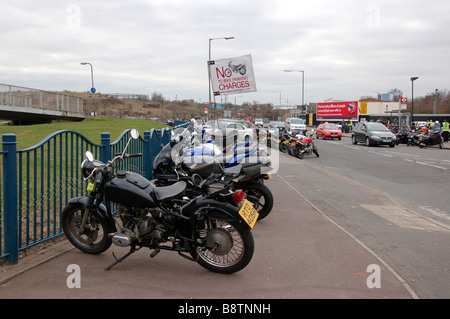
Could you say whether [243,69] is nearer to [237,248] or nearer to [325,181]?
[325,181]

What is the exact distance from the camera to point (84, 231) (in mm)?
4738

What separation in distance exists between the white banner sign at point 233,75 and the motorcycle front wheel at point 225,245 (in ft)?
29.0

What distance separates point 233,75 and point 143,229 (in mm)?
9079

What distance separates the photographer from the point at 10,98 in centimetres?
2844

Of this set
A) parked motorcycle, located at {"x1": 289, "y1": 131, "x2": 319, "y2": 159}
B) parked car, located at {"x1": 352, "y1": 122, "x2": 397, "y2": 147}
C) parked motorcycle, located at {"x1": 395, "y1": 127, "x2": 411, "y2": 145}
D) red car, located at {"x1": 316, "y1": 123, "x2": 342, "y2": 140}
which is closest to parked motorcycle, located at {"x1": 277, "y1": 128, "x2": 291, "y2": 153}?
parked motorcycle, located at {"x1": 289, "y1": 131, "x2": 319, "y2": 159}

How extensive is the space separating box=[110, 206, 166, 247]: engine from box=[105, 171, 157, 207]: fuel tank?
12 centimetres

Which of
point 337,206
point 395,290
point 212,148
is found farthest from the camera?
point 337,206

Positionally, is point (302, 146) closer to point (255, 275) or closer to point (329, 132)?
point (255, 275)

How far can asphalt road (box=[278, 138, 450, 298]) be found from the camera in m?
4.82

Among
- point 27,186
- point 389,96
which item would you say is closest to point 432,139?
point 27,186

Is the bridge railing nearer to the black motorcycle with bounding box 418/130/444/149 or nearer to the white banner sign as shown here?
the white banner sign

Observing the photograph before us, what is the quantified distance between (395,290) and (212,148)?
4054 mm

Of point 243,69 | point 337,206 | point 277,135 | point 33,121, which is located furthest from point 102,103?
point 337,206
